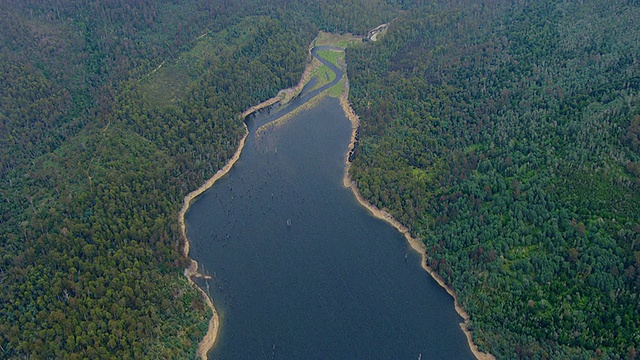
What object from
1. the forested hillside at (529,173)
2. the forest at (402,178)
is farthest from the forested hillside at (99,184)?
the forested hillside at (529,173)

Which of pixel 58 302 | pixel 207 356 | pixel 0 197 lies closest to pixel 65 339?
pixel 58 302

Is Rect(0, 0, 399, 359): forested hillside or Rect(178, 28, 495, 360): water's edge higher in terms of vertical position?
Rect(0, 0, 399, 359): forested hillside

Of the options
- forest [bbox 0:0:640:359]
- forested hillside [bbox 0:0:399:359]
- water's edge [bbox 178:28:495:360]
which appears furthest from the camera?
water's edge [bbox 178:28:495:360]

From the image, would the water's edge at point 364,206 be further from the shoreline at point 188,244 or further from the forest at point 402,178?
the forest at point 402,178

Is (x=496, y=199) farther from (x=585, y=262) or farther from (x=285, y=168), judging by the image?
(x=285, y=168)

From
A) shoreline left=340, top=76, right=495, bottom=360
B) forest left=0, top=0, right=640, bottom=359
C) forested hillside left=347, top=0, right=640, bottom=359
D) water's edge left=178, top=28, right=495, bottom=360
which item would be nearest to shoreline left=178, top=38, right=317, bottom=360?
water's edge left=178, top=28, right=495, bottom=360

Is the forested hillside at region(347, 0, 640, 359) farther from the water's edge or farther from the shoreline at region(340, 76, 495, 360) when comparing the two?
the water's edge

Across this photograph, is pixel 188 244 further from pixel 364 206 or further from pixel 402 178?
pixel 402 178
